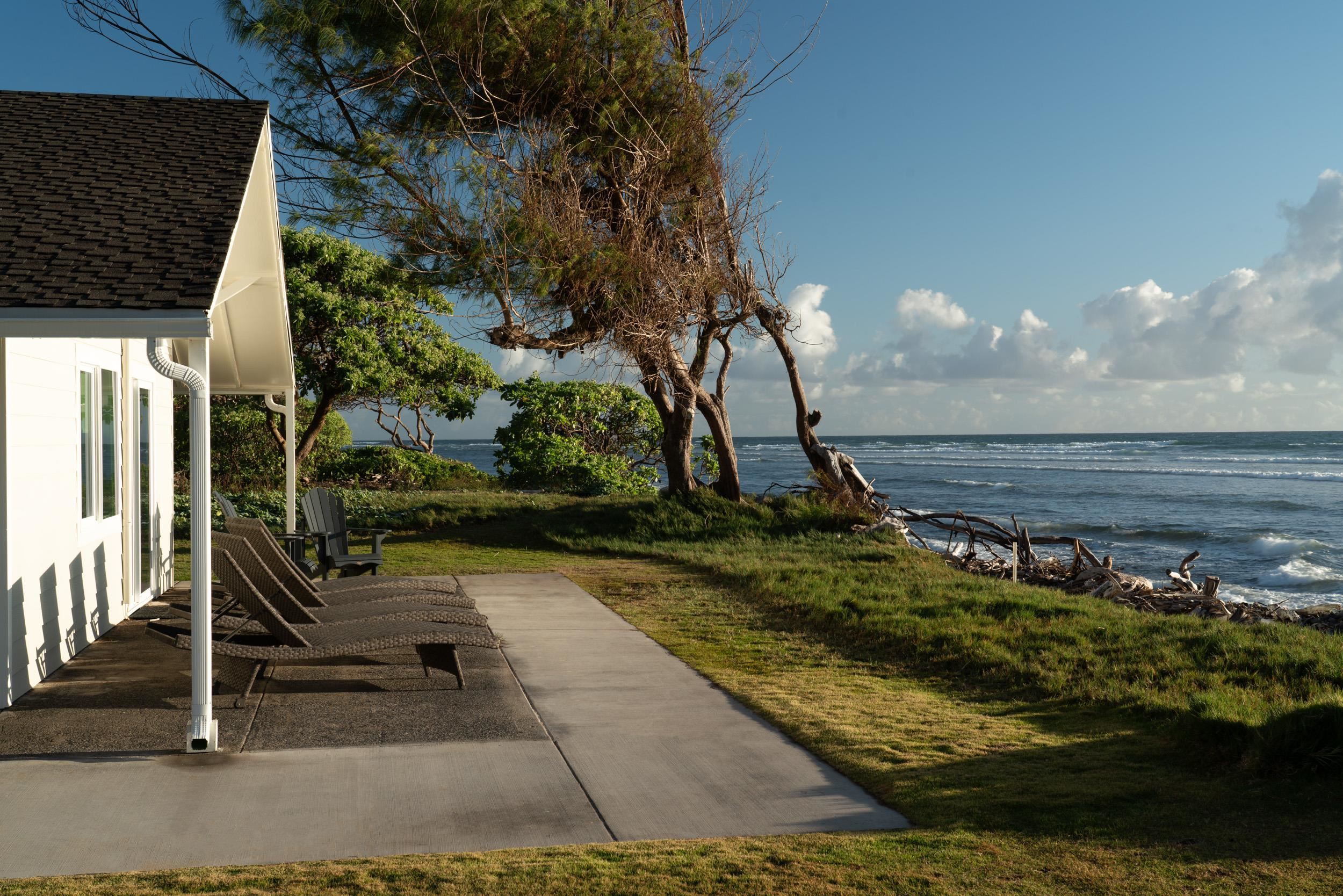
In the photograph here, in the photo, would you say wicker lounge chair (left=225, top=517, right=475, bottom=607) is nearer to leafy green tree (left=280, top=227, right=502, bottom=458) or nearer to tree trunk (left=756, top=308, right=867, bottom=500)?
tree trunk (left=756, top=308, right=867, bottom=500)

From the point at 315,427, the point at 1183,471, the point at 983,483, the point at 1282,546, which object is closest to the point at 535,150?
the point at 315,427

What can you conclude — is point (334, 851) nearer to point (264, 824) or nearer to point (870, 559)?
point (264, 824)

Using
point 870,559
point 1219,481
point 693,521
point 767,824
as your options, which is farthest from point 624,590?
point 1219,481

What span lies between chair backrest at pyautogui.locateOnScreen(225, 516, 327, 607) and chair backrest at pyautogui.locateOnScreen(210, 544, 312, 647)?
4.14 feet

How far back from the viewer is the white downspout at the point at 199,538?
5.60 meters

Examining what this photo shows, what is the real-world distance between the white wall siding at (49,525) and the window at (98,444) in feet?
0.35

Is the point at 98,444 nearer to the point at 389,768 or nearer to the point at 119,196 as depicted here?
the point at 119,196

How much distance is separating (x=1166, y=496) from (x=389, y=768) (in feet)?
111

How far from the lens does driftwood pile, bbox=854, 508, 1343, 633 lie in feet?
36.7

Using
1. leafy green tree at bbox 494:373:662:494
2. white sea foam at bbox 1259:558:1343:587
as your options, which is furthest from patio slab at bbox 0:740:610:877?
leafy green tree at bbox 494:373:662:494

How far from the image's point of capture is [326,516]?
12.1 meters

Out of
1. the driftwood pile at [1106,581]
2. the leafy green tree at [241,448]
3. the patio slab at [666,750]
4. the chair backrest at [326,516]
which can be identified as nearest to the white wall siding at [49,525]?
the chair backrest at [326,516]

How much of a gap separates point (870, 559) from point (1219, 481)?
32.9 metres

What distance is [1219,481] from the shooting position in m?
40.9
